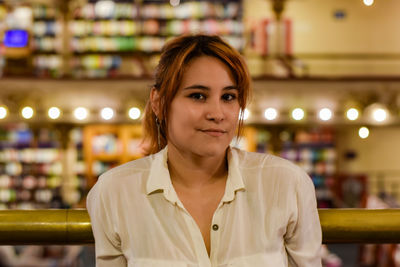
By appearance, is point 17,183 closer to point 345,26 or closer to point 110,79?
point 110,79

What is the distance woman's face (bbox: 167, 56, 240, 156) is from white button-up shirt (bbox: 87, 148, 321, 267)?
0.09 m

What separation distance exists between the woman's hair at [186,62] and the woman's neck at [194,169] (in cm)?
11

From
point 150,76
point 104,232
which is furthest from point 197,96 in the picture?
point 150,76

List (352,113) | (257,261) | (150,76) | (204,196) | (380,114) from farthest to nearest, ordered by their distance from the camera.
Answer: (150,76) < (352,113) < (380,114) < (204,196) < (257,261)

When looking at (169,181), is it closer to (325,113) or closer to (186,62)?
(186,62)

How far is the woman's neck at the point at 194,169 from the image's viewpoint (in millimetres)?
1266

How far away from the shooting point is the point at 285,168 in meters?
1.20

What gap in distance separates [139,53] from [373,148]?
19.8ft

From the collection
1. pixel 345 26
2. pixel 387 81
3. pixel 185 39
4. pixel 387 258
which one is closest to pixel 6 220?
pixel 185 39

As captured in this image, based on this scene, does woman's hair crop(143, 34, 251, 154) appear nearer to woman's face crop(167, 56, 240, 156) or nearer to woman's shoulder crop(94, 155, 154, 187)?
woman's face crop(167, 56, 240, 156)

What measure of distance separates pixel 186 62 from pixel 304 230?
478 millimetres

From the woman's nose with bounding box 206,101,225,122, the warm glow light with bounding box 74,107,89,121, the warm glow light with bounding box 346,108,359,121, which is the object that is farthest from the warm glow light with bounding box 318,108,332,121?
the woman's nose with bounding box 206,101,225,122

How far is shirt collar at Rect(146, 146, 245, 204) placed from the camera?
1.18 metres

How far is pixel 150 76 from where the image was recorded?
29.4ft
